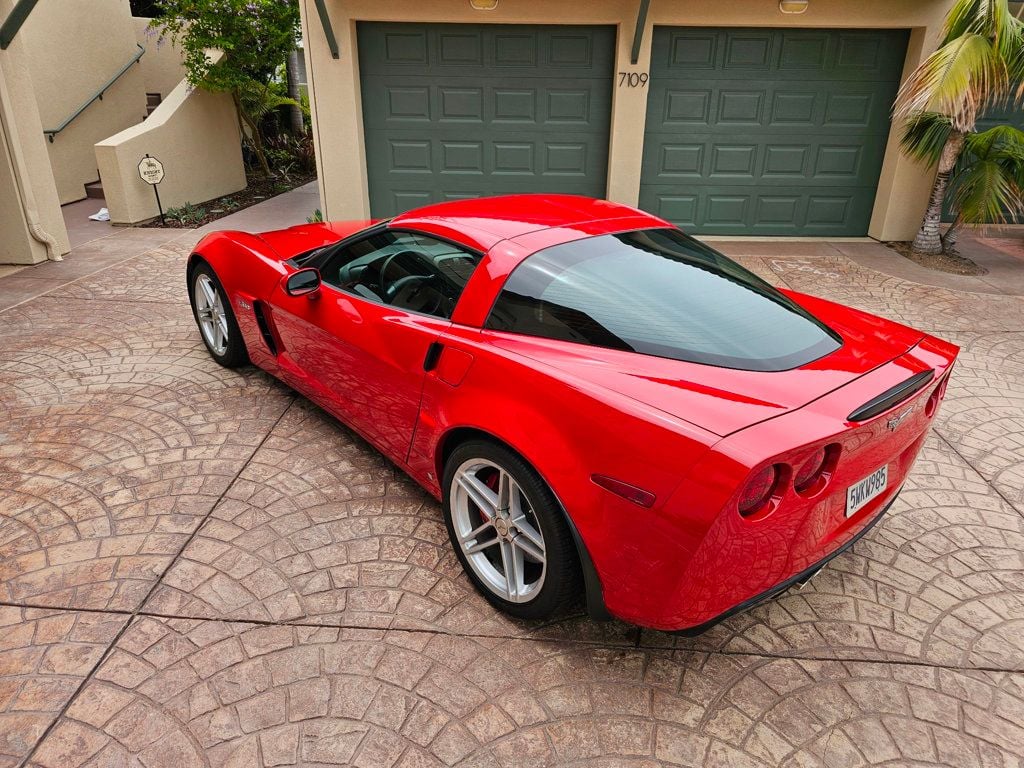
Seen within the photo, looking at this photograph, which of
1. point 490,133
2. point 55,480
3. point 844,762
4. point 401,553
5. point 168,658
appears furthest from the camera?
point 490,133

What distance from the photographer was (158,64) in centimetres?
1404

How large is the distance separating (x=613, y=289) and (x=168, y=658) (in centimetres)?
214

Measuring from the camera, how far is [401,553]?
312 cm

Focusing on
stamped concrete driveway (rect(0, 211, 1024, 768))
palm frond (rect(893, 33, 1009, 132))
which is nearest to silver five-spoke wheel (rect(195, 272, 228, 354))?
stamped concrete driveway (rect(0, 211, 1024, 768))

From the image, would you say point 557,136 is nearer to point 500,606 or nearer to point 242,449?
point 242,449

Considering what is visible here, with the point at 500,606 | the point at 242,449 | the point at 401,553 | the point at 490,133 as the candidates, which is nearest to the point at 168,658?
the point at 401,553

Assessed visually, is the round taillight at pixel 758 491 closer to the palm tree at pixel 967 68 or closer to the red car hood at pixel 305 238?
the red car hood at pixel 305 238

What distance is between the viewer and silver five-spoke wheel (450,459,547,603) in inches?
102

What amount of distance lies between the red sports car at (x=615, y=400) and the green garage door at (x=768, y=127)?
244 inches

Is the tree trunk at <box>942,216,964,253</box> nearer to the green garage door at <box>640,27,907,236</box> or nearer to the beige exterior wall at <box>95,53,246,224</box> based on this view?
the green garage door at <box>640,27,907,236</box>

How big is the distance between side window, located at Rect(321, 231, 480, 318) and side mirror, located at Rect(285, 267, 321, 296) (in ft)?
0.30

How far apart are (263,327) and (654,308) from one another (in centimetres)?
266

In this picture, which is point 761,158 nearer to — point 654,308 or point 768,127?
point 768,127

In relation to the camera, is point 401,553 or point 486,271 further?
point 401,553
